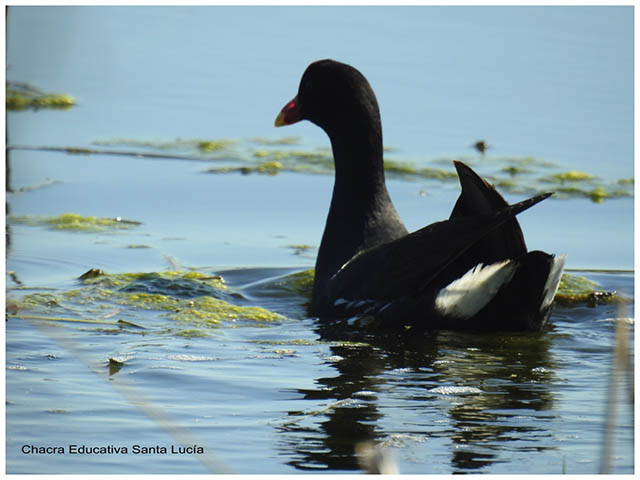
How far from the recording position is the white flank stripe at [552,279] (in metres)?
5.27

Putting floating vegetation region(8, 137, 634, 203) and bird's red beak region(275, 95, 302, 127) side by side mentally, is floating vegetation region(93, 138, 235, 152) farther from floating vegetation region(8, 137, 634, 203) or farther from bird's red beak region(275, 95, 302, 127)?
bird's red beak region(275, 95, 302, 127)

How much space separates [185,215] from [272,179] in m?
1.17

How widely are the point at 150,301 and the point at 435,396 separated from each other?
213 cm

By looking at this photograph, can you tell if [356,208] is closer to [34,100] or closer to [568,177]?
[568,177]

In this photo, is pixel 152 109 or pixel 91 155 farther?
pixel 152 109

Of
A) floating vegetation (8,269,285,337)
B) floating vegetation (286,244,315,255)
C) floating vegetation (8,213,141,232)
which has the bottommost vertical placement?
floating vegetation (8,269,285,337)

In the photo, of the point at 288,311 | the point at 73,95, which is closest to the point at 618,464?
the point at 288,311

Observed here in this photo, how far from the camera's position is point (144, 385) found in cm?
447

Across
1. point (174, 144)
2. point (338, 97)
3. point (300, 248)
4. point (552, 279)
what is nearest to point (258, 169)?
point (174, 144)

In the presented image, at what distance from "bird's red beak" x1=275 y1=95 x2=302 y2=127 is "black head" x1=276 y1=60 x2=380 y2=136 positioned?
0.11 metres

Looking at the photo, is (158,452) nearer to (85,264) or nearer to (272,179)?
(85,264)

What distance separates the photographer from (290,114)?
22.4ft

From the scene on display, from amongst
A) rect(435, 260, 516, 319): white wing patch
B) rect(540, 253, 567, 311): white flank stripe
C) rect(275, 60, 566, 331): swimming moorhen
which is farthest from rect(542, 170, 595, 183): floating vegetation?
rect(435, 260, 516, 319): white wing patch

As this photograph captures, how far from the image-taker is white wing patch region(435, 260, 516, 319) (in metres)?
5.20
